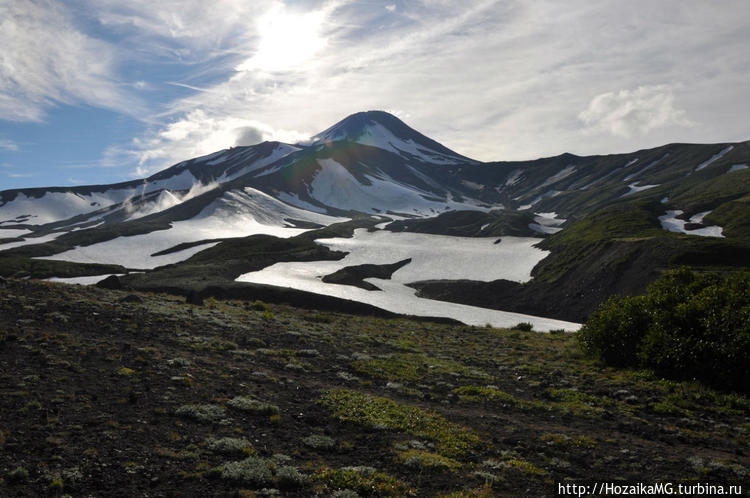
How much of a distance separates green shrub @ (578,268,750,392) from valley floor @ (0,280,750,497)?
1.20m

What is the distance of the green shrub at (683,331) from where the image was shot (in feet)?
58.3

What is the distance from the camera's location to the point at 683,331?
65.6ft

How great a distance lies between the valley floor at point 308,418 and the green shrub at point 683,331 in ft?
3.92

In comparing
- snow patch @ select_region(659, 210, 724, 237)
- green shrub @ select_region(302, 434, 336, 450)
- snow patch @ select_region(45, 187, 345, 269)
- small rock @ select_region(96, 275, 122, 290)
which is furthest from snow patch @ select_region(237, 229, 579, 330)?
snow patch @ select_region(45, 187, 345, 269)

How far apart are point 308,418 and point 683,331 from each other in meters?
17.5

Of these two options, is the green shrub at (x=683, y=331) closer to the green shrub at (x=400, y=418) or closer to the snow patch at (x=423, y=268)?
the green shrub at (x=400, y=418)

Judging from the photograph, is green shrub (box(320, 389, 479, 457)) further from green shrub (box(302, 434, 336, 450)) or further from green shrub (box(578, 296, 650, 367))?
green shrub (box(578, 296, 650, 367))

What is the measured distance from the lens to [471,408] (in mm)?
15750

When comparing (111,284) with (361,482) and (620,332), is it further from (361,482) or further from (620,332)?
(620,332)

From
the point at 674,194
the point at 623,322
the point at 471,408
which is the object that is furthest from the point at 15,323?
the point at 674,194

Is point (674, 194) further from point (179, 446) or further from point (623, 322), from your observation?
point (179, 446)

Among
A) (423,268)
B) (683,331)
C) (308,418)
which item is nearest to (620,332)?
(683,331)

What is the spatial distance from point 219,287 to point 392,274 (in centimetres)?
3132

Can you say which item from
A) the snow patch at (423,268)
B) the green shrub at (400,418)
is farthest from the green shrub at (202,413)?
the snow patch at (423,268)
